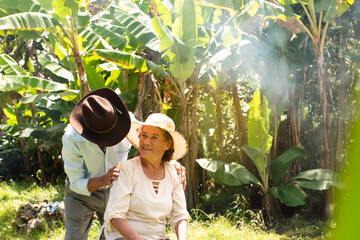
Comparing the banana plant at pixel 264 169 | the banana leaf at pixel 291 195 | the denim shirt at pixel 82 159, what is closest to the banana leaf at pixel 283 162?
the banana plant at pixel 264 169

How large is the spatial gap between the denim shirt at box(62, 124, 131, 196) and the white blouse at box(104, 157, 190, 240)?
34cm

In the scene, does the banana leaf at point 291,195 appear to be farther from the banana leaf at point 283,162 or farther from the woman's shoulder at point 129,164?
the woman's shoulder at point 129,164

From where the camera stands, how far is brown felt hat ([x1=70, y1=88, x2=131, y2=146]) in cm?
293

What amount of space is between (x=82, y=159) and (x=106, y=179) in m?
0.41

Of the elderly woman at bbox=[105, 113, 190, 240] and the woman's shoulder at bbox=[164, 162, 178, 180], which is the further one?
the woman's shoulder at bbox=[164, 162, 178, 180]

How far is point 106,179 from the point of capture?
9.07 feet

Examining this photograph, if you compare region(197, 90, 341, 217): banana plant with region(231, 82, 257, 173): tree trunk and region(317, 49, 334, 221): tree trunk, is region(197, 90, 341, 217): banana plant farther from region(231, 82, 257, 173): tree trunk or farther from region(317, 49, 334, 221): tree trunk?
region(231, 82, 257, 173): tree trunk

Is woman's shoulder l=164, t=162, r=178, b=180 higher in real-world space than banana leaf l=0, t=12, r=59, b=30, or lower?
lower

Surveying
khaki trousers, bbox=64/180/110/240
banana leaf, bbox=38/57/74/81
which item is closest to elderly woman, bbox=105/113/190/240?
khaki trousers, bbox=64/180/110/240

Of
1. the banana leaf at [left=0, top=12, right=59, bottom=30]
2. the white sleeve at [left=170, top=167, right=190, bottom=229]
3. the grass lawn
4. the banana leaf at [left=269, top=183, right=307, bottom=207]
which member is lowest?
the grass lawn

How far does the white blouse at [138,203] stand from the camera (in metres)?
2.72

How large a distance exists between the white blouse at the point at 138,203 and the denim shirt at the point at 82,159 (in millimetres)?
336

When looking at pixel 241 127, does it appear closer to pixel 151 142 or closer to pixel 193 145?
pixel 193 145

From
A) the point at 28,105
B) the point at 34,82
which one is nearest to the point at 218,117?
the point at 34,82
